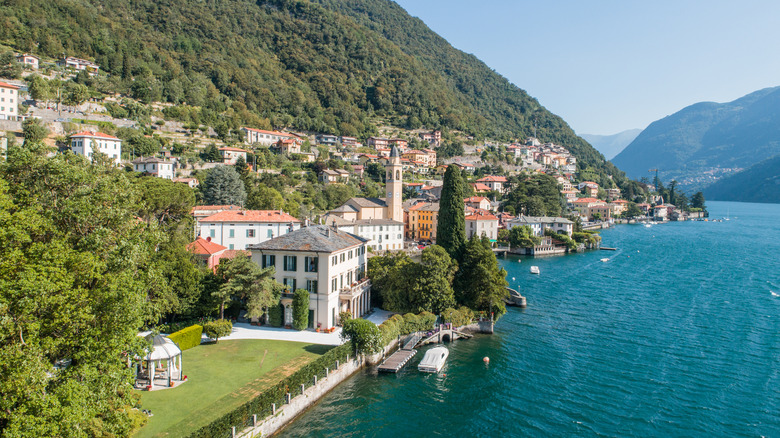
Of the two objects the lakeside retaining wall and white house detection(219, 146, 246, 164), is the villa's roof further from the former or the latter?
white house detection(219, 146, 246, 164)

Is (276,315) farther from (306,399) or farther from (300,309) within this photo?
(306,399)

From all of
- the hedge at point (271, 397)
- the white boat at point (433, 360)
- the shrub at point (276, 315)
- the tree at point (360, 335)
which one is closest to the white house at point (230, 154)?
the shrub at point (276, 315)

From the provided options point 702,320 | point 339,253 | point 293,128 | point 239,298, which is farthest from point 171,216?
point 293,128

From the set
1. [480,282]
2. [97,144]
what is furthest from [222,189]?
[480,282]

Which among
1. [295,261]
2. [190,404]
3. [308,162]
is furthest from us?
[308,162]

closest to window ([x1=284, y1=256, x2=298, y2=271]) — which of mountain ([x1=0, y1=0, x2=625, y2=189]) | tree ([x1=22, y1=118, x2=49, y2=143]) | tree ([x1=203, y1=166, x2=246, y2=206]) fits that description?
tree ([x1=203, y1=166, x2=246, y2=206])

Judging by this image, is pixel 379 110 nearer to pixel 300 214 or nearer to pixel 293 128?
pixel 293 128
